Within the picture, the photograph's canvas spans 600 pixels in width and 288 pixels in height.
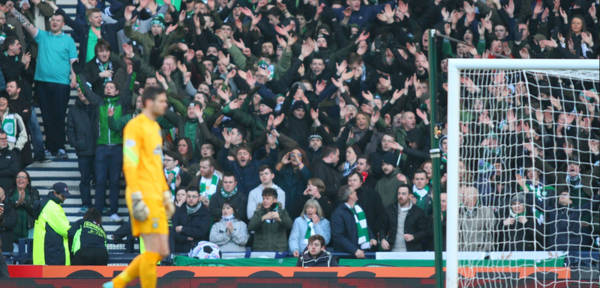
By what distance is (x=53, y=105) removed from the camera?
54.9 feet

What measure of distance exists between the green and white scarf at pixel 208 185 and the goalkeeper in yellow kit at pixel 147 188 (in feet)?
17.8

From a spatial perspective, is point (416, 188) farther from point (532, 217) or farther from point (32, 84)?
point (32, 84)

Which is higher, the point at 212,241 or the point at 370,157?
the point at 370,157

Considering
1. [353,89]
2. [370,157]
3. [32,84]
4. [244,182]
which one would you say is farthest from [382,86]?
[32,84]

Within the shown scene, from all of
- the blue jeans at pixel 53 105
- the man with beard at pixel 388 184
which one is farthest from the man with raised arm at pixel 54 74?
the man with beard at pixel 388 184

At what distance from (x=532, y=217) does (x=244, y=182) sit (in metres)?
3.97

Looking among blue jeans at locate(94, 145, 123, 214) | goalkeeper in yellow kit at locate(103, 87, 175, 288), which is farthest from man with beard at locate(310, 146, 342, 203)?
goalkeeper in yellow kit at locate(103, 87, 175, 288)

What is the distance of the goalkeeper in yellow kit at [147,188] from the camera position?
9.11m

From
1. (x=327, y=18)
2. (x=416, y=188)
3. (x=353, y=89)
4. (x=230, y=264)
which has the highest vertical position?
(x=327, y=18)

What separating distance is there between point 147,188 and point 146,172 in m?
0.14

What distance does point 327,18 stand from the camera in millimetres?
17594

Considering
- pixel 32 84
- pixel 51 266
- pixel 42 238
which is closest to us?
pixel 51 266

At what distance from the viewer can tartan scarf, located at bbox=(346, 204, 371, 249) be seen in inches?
559

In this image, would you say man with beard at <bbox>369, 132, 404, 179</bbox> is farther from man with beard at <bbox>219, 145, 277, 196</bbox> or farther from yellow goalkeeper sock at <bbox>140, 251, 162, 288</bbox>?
yellow goalkeeper sock at <bbox>140, 251, 162, 288</bbox>
